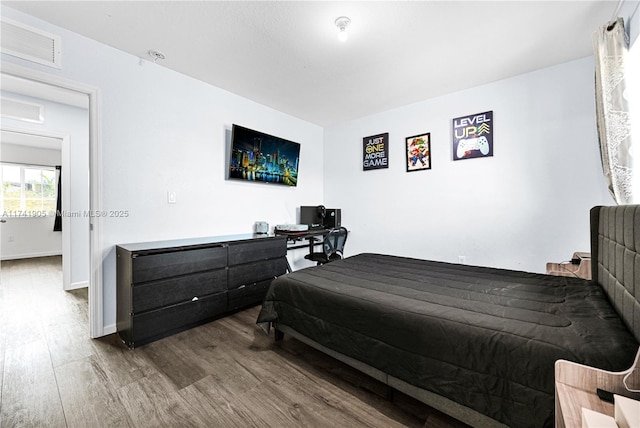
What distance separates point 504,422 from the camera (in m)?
1.13

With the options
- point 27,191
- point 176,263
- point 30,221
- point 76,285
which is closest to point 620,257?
point 176,263

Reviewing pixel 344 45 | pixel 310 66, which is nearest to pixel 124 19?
pixel 310 66

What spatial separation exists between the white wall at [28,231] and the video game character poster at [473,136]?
27.4 ft

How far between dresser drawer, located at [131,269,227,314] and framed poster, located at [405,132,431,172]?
289 centimetres

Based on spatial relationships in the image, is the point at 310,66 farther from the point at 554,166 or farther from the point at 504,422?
the point at 504,422

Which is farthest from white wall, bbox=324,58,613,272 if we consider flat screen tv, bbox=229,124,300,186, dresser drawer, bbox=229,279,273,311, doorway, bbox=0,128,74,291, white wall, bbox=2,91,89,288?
doorway, bbox=0,128,74,291

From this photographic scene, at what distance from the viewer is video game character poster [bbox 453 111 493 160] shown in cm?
312

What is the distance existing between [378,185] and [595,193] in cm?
239

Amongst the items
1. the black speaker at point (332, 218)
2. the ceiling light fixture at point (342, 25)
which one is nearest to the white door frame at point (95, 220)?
the ceiling light fixture at point (342, 25)

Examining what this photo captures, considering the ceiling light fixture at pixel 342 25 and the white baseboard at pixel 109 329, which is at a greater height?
the ceiling light fixture at pixel 342 25

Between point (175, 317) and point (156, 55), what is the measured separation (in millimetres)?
2550

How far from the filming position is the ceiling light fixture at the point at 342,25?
2.03 m

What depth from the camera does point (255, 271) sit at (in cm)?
302

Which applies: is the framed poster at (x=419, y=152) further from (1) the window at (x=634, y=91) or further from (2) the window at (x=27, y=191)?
(2) the window at (x=27, y=191)
